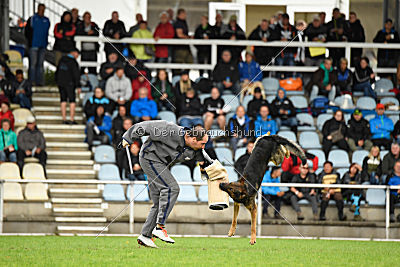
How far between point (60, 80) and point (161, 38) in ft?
10.0

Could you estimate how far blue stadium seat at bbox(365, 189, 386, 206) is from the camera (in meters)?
14.1

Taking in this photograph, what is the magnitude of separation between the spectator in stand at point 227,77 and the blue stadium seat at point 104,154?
11.1 feet

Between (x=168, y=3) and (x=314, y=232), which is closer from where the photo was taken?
(x=314, y=232)

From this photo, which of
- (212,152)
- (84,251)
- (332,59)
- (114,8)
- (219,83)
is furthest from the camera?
(114,8)

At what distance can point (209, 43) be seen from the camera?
1952cm

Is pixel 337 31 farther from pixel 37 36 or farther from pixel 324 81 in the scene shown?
pixel 37 36

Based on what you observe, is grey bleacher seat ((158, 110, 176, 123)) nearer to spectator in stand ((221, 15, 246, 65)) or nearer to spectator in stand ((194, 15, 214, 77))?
spectator in stand ((194, 15, 214, 77))

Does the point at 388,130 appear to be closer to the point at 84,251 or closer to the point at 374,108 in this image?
→ the point at 374,108

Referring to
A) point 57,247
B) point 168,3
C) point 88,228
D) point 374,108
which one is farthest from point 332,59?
point 57,247

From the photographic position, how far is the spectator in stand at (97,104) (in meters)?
17.6

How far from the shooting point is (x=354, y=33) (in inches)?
797

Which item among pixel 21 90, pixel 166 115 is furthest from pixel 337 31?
pixel 21 90

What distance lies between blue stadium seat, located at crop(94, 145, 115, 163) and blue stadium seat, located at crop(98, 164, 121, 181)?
0.42m

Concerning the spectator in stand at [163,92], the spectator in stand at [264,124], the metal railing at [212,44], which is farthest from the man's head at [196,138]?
the metal railing at [212,44]
